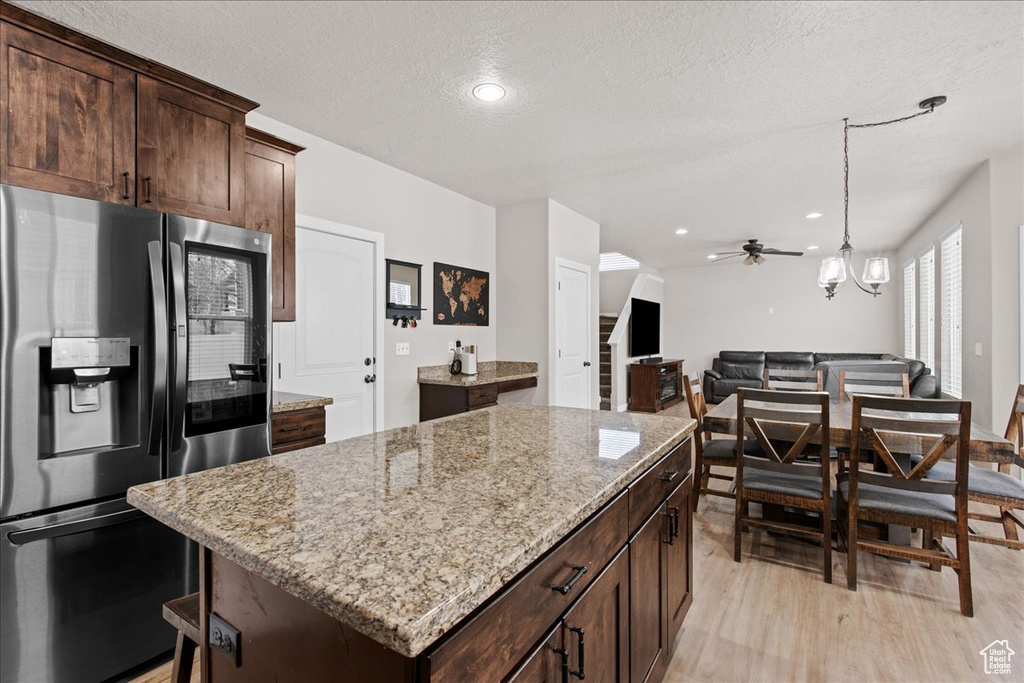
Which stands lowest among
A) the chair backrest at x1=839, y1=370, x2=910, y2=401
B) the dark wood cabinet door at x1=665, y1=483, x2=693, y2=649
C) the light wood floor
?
the light wood floor

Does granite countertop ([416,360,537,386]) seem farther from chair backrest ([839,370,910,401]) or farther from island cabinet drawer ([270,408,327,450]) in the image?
chair backrest ([839,370,910,401])

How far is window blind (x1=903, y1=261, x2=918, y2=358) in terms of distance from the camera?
6454 millimetres

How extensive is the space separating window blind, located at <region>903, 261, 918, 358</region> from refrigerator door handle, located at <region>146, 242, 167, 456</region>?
808 centimetres

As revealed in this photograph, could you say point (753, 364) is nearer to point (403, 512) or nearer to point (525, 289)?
point (525, 289)

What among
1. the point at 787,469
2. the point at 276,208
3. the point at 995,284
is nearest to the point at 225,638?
the point at 276,208

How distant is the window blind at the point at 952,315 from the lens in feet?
14.5

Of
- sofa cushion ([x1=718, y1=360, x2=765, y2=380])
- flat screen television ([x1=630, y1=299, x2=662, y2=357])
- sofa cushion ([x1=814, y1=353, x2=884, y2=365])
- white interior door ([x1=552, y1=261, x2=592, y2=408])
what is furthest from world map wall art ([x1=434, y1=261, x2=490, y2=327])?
sofa cushion ([x1=814, y1=353, x2=884, y2=365])

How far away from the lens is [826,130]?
3.04m

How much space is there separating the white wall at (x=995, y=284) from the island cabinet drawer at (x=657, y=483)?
3202 millimetres

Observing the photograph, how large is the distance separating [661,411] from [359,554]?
7.45 meters

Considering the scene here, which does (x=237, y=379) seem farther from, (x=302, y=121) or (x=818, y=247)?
(x=818, y=247)

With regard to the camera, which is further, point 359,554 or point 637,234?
point 637,234

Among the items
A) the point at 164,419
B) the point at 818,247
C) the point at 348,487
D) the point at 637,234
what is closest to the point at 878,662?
the point at 348,487

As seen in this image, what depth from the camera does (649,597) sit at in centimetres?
144
